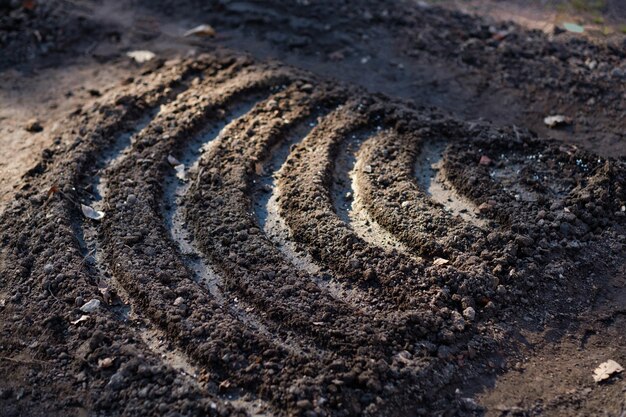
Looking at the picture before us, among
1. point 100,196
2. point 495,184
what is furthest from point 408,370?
point 100,196

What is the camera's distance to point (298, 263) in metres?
4.03

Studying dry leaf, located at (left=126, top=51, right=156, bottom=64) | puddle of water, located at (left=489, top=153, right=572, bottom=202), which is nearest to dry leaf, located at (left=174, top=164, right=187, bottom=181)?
dry leaf, located at (left=126, top=51, right=156, bottom=64)

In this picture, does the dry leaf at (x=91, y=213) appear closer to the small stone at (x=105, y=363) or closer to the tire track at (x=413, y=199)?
the small stone at (x=105, y=363)

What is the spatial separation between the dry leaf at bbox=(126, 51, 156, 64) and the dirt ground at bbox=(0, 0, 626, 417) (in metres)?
0.04

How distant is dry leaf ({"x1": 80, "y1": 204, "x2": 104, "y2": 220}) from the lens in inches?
170

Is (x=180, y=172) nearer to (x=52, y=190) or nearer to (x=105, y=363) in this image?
(x=52, y=190)

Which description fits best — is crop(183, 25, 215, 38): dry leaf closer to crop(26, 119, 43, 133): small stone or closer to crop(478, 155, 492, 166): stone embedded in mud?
crop(26, 119, 43, 133): small stone

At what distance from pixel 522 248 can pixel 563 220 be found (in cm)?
39

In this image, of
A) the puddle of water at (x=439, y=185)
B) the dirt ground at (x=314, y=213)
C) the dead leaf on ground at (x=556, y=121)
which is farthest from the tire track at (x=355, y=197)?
the dead leaf on ground at (x=556, y=121)

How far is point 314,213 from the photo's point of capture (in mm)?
4242

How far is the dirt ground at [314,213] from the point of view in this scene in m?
3.42

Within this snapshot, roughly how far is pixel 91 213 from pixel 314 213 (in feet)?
4.59

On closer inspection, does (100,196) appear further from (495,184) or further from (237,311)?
(495,184)

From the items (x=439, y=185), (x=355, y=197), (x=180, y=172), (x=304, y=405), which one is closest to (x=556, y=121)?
(x=439, y=185)
